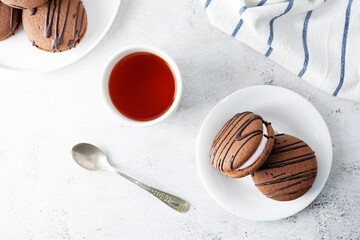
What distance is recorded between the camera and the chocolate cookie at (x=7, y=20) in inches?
42.0

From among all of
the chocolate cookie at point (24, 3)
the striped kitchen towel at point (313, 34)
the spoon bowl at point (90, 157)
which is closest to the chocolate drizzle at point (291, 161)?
the striped kitchen towel at point (313, 34)

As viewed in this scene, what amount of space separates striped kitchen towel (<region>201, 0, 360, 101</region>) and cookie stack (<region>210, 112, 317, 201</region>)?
206 millimetres

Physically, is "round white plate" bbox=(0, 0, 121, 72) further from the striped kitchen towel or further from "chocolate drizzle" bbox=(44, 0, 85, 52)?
the striped kitchen towel

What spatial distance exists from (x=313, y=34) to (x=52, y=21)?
0.70 m

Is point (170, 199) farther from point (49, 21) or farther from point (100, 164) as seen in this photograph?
point (49, 21)

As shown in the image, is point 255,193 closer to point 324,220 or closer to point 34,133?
point 324,220

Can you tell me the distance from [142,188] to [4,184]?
17.1 inches

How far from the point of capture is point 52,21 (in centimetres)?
106

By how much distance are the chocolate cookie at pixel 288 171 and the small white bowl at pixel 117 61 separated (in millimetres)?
283

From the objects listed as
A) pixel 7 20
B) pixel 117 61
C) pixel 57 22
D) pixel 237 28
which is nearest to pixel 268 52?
pixel 237 28

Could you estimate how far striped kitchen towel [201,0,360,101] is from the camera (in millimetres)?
1054

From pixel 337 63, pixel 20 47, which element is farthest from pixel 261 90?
pixel 20 47

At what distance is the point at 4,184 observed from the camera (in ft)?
4.03

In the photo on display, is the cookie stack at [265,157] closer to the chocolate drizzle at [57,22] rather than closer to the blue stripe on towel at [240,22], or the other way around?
the blue stripe on towel at [240,22]
